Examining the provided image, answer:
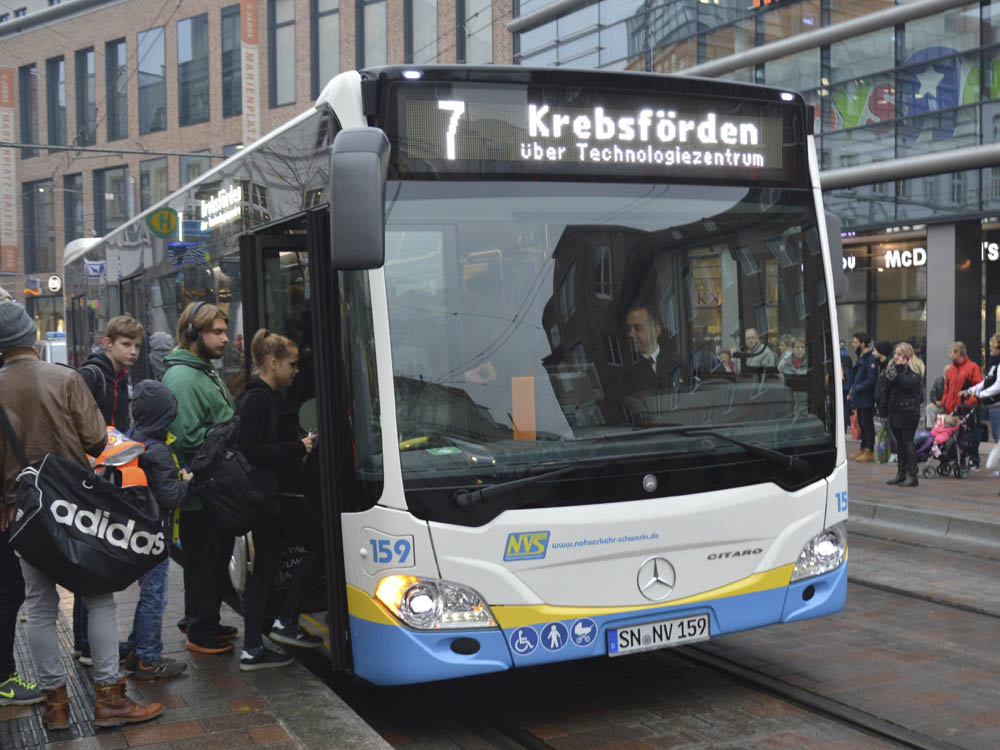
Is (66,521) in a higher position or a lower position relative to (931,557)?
higher

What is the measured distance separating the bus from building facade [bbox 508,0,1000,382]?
14279mm

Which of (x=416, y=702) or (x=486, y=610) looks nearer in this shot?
(x=486, y=610)

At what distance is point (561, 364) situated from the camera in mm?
4637

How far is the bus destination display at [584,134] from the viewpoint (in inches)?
183

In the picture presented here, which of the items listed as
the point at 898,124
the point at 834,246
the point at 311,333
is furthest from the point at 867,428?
the point at 311,333

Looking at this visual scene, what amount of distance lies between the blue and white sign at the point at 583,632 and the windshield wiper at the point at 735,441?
75cm

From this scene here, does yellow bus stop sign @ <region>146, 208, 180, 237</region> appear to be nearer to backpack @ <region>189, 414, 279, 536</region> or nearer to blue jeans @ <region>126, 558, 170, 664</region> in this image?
backpack @ <region>189, 414, 279, 536</region>

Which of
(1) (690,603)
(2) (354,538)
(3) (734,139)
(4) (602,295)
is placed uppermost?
(3) (734,139)

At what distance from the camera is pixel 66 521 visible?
13.9ft

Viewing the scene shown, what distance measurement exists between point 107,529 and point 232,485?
101 cm

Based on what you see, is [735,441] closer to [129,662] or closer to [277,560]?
[277,560]

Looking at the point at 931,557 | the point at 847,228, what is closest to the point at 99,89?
the point at 847,228

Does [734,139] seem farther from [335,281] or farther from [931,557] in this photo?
[931,557]

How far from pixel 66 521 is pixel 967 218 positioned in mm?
18929
